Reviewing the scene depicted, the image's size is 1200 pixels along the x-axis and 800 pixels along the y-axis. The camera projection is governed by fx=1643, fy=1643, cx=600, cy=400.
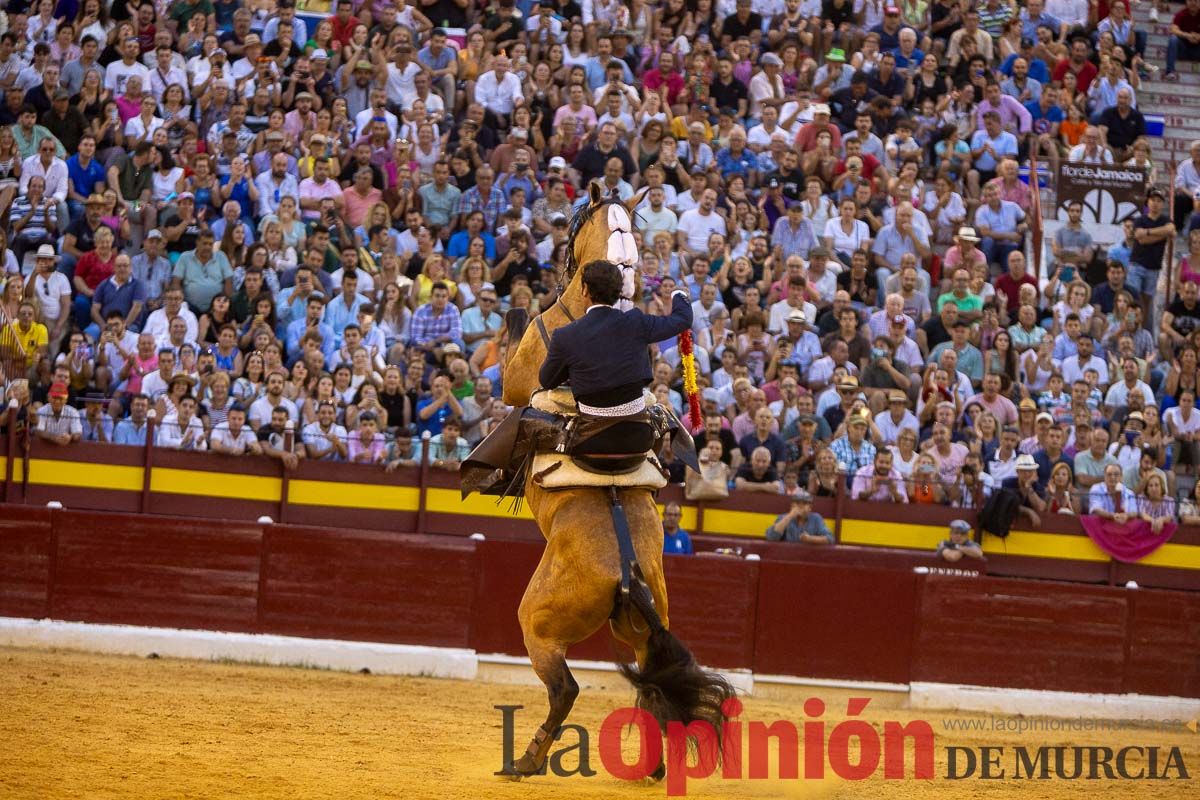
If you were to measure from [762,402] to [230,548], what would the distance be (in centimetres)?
447

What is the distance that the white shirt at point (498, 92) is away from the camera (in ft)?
55.1

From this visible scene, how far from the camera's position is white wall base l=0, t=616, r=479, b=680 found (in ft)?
40.7

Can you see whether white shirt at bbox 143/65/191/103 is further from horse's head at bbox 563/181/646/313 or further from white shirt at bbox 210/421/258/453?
horse's head at bbox 563/181/646/313

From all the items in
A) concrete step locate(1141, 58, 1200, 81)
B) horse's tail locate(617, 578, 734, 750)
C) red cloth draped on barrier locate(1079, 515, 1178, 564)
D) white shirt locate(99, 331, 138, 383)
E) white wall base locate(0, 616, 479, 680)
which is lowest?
white wall base locate(0, 616, 479, 680)

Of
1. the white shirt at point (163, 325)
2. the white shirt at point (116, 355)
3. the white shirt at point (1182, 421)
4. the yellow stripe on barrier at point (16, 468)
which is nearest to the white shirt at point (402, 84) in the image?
the white shirt at point (163, 325)

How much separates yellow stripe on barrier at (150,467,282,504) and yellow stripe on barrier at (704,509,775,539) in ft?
11.7

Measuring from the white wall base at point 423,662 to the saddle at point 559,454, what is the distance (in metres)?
4.53

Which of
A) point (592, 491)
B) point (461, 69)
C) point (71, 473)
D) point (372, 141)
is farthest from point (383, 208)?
point (592, 491)

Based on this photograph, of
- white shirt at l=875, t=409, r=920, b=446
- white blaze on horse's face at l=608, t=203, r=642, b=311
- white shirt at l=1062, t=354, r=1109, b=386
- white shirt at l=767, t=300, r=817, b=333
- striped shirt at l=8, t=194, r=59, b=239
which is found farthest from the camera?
white shirt at l=1062, t=354, r=1109, b=386

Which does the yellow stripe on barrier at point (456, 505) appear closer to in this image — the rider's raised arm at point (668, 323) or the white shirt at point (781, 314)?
the white shirt at point (781, 314)

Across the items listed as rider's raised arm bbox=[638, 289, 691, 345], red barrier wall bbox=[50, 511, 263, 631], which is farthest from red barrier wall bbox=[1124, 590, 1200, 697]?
red barrier wall bbox=[50, 511, 263, 631]

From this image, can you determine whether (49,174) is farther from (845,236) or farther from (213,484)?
(845,236)

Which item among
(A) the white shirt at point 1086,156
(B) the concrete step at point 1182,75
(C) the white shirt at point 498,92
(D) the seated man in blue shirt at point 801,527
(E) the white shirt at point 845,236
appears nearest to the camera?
(D) the seated man in blue shirt at point 801,527

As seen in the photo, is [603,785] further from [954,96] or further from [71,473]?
[954,96]
